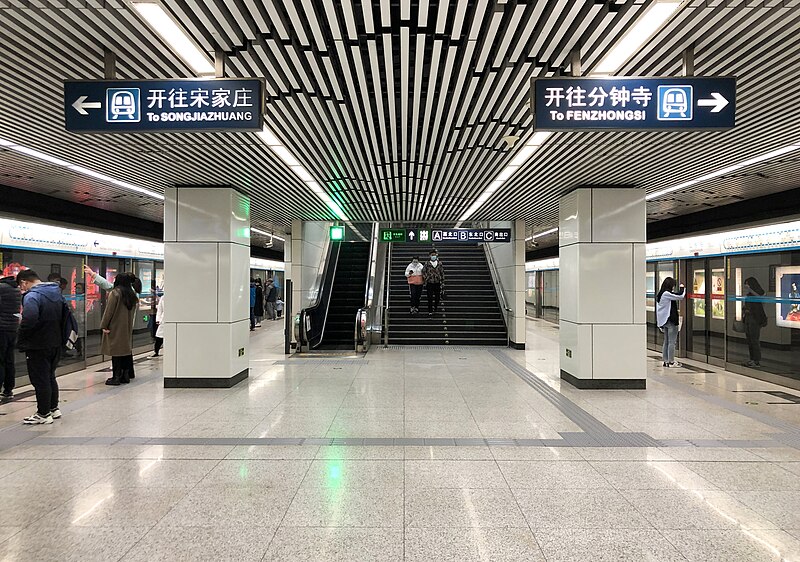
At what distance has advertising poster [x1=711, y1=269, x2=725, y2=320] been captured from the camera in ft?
31.7

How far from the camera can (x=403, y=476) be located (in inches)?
153

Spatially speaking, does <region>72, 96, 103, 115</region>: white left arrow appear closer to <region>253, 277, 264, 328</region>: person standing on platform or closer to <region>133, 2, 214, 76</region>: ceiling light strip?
<region>133, 2, 214, 76</region>: ceiling light strip

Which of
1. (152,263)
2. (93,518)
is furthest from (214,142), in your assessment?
(152,263)

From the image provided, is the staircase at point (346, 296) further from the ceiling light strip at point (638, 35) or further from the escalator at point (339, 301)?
the ceiling light strip at point (638, 35)

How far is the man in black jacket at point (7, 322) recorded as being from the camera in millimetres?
6324

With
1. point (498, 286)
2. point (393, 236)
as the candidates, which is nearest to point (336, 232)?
point (393, 236)

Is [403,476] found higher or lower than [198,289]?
lower

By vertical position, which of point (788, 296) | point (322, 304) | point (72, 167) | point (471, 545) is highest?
point (72, 167)

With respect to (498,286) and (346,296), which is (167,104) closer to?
(346,296)

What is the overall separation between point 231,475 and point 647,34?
14.1ft

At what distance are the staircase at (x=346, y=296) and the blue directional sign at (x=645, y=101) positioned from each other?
9.60 meters

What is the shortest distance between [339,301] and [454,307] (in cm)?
338

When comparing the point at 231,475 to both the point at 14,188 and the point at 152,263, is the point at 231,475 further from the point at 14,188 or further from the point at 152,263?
the point at 152,263

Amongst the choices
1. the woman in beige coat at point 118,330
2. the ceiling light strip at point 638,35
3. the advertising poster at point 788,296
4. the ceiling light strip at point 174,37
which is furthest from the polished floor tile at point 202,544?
the advertising poster at point 788,296
